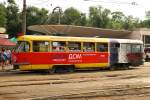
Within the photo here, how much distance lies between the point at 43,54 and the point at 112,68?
22.8ft

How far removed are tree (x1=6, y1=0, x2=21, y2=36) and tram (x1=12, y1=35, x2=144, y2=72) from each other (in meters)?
45.6

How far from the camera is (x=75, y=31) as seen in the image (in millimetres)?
48719

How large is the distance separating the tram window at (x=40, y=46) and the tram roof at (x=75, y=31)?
996 centimetres

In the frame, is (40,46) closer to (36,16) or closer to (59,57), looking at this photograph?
(59,57)

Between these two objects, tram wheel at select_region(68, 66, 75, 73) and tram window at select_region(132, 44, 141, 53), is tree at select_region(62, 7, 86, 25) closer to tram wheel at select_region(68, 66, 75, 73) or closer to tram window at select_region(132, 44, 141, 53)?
tram window at select_region(132, 44, 141, 53)

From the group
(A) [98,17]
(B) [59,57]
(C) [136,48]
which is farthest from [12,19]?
(B) [59,57]

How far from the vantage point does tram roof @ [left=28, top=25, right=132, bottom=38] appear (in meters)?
41.8

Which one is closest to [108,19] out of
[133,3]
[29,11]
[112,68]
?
[29,11]

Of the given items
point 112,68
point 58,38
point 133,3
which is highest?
point 133,3

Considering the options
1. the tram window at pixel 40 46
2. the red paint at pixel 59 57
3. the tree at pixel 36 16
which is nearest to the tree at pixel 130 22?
the tree at pixel 36 16

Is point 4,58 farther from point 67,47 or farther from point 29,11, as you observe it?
point 29,11

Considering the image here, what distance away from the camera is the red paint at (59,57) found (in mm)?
27375

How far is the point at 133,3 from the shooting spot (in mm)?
45875

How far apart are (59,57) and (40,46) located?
1.51 meters
